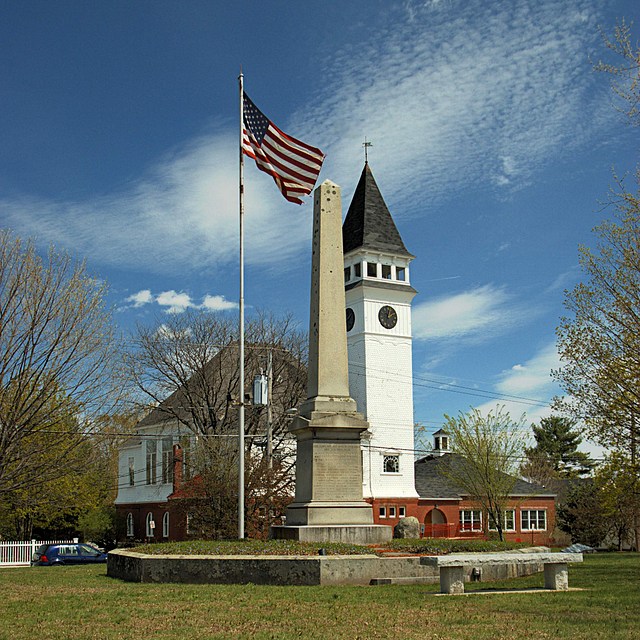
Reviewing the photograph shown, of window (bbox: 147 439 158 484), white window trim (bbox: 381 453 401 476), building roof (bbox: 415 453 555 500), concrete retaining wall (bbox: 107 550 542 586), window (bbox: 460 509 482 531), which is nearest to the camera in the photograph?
concrete retaining wall (bbox: 107 550 542 586)

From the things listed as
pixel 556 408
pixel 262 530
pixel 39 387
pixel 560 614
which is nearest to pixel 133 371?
pixel 262 530

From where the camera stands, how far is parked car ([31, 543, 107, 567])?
105 feet

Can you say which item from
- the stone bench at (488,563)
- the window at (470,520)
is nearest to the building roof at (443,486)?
the window at (470,520)

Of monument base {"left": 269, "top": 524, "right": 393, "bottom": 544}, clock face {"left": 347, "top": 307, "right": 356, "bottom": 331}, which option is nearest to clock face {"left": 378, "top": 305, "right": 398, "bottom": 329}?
clock face {"left": 347, "top": 307, "right": 356, "bottom": 331}

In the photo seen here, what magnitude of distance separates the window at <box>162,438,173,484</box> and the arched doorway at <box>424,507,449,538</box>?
1745 cm

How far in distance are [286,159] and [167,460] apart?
1263 inches

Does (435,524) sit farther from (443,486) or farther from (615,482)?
A: (615,482)

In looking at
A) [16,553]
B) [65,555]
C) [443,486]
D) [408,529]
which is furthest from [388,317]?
[408,529]

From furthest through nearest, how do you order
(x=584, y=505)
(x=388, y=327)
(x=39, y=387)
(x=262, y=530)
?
(x=388, y=327)
(x=584, y=505)
(x=262, y=530)
(x=39, y=387)

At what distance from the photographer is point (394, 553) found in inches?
611

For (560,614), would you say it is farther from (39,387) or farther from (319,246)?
(39,387)

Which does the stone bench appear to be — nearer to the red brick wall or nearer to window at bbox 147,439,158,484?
window at bbox 147,439,158,484

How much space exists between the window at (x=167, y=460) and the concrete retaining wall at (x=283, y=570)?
34.2 metres

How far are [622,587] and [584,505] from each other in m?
41.7
